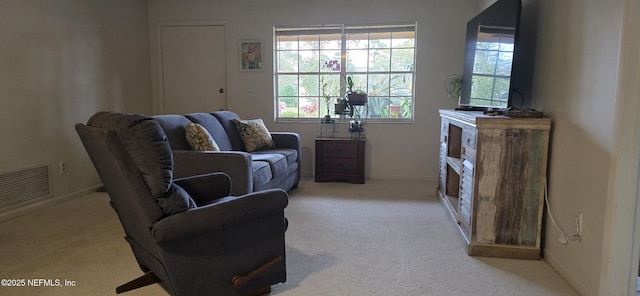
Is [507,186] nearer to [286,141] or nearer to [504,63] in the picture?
[504,63]

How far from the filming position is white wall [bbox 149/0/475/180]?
182 inches

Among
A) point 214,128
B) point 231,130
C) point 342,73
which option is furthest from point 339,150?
point 214,128

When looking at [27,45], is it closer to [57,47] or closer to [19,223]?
[57,47]

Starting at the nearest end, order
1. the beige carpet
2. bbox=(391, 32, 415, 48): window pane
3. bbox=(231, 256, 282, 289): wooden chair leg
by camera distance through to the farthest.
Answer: bbox=(231, 256, 282, 289): wooden chair leg, the beige carpet, bbox=(391, 32, 415, 48): window pane

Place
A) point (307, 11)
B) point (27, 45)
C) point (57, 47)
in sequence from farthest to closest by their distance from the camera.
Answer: point (307, 11)
point (57, 47)
point (27, 45)

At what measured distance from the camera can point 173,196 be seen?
A: 1.63m

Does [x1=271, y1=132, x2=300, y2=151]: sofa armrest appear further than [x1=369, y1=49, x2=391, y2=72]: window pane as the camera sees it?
No

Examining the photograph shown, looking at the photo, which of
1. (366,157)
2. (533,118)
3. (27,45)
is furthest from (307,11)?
(533,118)

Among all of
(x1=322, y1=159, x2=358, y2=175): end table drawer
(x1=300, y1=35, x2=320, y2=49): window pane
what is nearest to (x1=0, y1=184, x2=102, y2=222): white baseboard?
(x1=322, y1=159, x2=358, y2=175): end table drawer

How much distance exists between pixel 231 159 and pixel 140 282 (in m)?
1.22

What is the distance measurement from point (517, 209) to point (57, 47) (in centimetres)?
418

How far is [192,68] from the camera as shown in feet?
16.9

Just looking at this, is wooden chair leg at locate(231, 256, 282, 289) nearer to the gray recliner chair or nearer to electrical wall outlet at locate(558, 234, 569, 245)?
the gray recliner chair

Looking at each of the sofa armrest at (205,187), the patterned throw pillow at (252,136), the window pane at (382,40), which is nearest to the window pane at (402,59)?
the window pane at (382,40)
